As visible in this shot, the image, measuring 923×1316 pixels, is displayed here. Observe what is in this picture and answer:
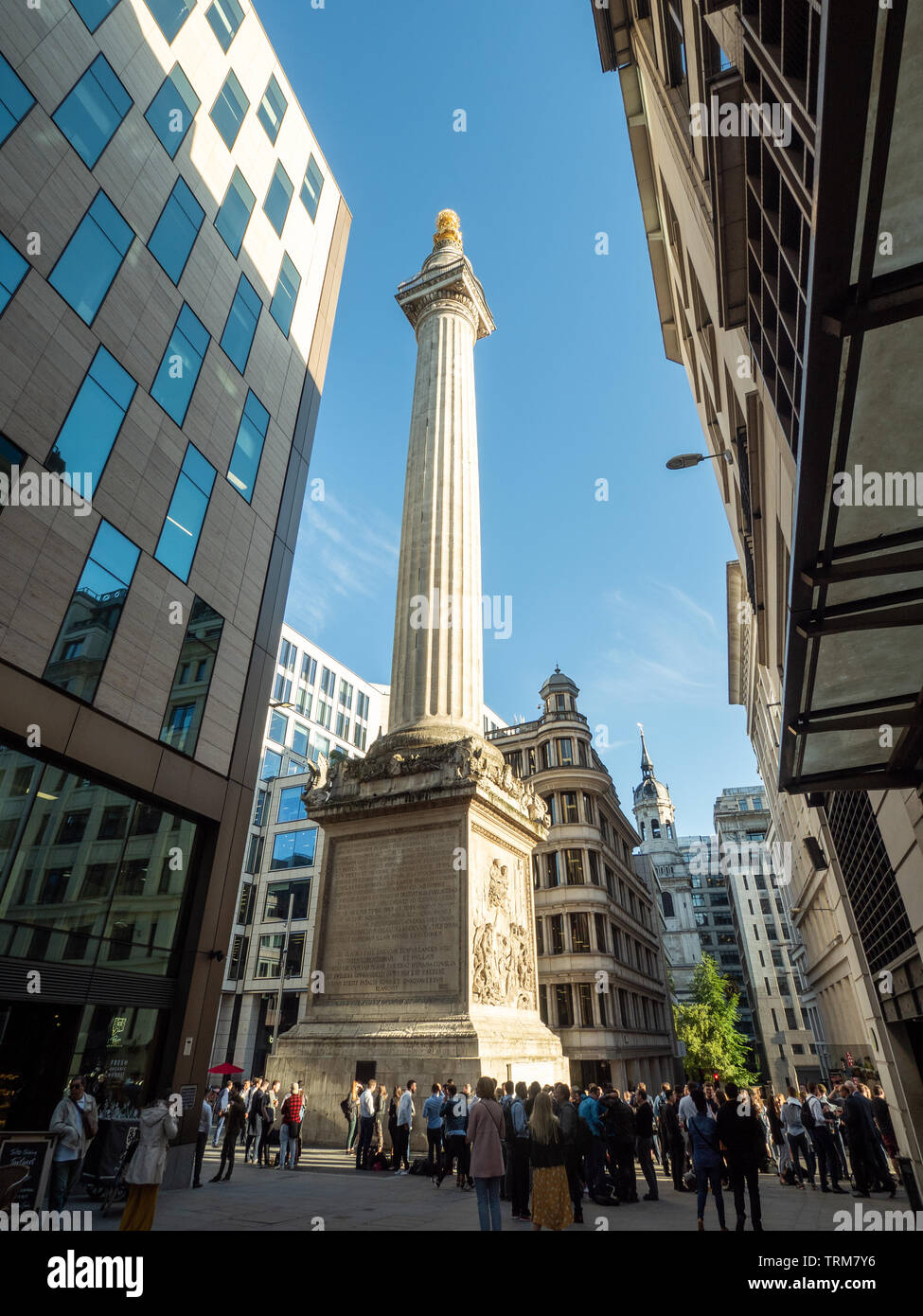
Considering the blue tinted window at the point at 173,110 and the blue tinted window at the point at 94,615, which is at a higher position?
the blue tinted window at the point at 173,110

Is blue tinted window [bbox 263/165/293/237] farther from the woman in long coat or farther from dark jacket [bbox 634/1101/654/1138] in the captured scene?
dark jacket [bbox 634/1101/654/1138]

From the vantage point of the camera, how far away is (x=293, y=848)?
51.1 m

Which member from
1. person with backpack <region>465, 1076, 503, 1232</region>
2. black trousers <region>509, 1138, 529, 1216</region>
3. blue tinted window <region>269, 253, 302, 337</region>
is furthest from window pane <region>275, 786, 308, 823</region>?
person with backpack <region>465, 1076, 503, 1232</region>

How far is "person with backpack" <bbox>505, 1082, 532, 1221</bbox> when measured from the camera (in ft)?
33.5

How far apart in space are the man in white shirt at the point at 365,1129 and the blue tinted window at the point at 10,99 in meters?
19.9

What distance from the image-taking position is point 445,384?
28109 mm

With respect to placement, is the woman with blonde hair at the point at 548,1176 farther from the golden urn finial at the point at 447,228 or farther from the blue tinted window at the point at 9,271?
the golden urn finial at the point at 447,228

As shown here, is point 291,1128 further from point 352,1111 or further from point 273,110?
point 273,110

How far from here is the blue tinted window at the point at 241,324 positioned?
802 inches

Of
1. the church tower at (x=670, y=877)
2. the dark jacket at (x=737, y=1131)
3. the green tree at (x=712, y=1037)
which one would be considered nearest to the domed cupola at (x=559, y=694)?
the green tree at (x=712, y=1037)

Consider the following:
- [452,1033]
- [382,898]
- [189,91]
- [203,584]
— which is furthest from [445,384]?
[452,1033]

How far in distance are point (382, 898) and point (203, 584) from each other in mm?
9179

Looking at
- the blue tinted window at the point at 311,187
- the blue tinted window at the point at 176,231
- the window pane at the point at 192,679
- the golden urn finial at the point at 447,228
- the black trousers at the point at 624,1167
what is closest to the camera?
the black trousers at the point at 624,1167

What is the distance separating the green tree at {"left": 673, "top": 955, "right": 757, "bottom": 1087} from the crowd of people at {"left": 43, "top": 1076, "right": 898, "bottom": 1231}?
44.1 meters
